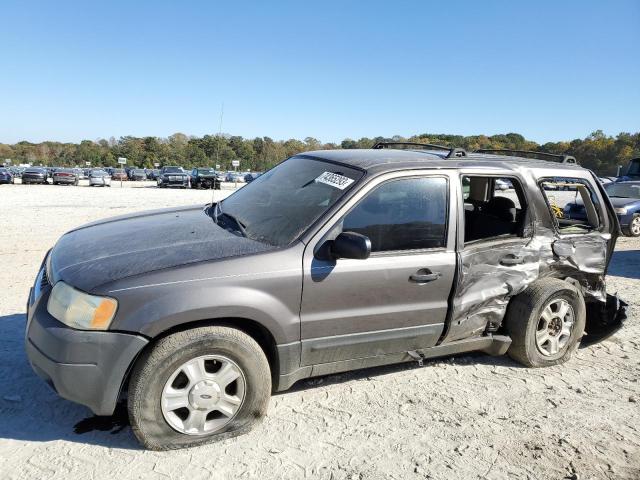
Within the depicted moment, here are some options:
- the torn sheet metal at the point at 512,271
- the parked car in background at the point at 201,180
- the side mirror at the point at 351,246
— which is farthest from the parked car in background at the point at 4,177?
the torn sheet metal at the point at 512,271

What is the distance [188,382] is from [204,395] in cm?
12

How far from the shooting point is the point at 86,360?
251 cm

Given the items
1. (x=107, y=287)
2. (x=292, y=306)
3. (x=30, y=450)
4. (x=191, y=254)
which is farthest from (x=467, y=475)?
(x=30, y=450)

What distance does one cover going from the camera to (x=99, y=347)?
8.21 ft

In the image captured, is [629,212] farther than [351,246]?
Yes

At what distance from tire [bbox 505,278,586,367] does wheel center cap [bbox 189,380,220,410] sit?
8.04 ft

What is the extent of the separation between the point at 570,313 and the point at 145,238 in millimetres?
3543

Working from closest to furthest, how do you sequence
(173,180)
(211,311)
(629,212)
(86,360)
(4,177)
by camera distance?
(86,360) < (211,311) < (629,212) < (4,177) < (173,180)

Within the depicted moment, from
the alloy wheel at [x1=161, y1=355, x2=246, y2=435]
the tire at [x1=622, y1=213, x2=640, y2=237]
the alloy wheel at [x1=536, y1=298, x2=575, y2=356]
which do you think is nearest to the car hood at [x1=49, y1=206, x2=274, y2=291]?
the alloy wheel at [x1=161, y1=355, x2=246, y2=435]

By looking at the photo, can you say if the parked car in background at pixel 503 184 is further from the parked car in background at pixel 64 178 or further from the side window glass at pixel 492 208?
the parked car in background at pixel 64 178

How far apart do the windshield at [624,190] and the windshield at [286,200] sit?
44.4 feet

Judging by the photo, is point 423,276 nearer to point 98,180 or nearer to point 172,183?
point 172,183

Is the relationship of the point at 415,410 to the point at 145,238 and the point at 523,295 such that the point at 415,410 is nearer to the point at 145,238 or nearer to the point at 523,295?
the point at 523,295

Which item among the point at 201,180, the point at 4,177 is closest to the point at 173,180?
the point at 201,180
